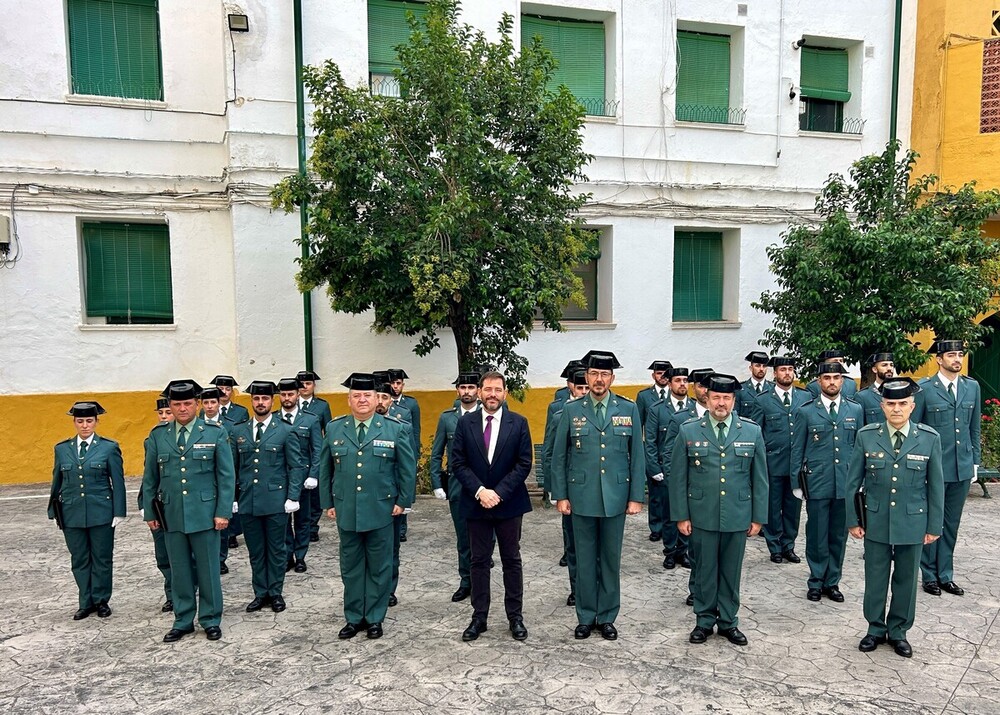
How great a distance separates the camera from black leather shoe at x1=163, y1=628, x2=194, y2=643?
199 inches

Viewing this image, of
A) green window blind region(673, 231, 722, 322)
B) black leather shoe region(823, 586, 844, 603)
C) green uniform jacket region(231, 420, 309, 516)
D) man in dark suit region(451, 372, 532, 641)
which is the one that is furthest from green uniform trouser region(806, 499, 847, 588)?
green window blind region(673, 231, 722, 322)

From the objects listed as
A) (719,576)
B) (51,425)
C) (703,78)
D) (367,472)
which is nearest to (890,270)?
(703,78)

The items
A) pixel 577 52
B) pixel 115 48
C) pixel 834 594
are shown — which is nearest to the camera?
pixel 834 594

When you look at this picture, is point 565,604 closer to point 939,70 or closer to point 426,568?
point 426,568

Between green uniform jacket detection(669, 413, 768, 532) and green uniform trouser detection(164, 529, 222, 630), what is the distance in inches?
135

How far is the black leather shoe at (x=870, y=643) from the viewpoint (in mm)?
4812

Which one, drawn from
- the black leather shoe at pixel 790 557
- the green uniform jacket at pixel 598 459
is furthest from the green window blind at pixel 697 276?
the green uniform jacket at pixel 598 459

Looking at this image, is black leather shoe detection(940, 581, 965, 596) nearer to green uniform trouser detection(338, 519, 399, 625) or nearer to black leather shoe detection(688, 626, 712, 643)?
black leather shoe detection(688, 626, 712, 643)

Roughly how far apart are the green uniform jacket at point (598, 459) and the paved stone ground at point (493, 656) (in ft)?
3.33

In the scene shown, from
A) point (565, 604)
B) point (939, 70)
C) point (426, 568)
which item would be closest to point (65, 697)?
point (426, 568)

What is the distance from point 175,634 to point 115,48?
9.18 m

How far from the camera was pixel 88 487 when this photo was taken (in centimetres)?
551

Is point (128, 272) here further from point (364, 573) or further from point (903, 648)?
point (903, 648)

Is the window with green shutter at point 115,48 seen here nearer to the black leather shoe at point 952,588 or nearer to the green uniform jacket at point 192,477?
the green uniform jacket at point 192,477
